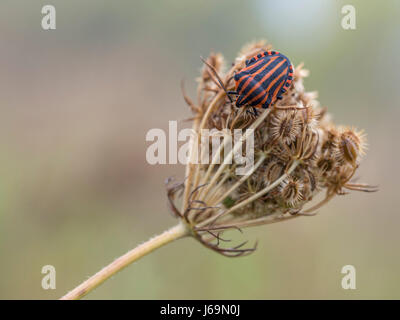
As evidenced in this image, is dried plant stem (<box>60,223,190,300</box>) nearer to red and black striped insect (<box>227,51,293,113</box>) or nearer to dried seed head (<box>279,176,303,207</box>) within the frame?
dried seed head (<box>279,176,303,207</box>)

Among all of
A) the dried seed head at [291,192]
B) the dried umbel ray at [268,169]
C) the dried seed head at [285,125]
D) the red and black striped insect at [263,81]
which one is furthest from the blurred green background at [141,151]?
the red and black striped insect at [263,81]

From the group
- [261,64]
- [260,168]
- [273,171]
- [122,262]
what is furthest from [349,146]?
[122,262]

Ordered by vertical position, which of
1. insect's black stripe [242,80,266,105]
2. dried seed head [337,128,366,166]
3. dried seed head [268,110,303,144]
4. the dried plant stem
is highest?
insect's black stripe [242,80,266,105]

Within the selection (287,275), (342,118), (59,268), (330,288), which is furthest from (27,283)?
(342,118)

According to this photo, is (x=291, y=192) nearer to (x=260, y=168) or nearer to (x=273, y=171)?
(x=273, y=171)

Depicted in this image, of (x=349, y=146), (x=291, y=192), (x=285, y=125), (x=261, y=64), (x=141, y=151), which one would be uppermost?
(x=141, y=151)

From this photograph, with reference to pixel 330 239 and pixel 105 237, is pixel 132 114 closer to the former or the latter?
Result: pixel 105 237

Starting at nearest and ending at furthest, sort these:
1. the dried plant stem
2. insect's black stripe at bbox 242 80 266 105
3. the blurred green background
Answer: the dried plant stem, insect's black stripe at bbox 242 80 266 105, the blurred green background

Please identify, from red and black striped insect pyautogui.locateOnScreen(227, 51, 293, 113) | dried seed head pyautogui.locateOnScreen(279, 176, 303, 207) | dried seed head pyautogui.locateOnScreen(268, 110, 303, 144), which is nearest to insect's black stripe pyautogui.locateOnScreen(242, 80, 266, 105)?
red and black striped insect pyautogui.locateOnScreen(227, 51, 293, 113)
